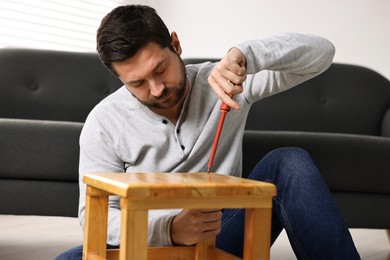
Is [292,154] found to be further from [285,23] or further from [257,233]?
[285,23]

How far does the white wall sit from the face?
7.47 feet

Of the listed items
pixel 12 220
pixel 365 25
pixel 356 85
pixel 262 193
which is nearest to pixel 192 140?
pixel 262 193

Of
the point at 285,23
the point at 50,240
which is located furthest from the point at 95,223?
the point at 285,23

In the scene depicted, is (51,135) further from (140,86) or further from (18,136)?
(140,86)

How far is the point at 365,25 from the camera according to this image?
136 inches

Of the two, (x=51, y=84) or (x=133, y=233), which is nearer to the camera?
(x=133, y=233)

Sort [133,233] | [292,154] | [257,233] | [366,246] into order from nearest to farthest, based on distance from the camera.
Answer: [133,233] < [257,233] < [292,154] < [366,246]

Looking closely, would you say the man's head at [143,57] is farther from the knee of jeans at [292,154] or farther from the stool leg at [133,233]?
the stool leg at [133,233]

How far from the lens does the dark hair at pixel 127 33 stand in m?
1.31

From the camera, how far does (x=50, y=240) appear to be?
2502 millimetres

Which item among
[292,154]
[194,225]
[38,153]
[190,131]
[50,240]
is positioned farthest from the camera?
[50,240]

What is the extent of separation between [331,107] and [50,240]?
126 cm

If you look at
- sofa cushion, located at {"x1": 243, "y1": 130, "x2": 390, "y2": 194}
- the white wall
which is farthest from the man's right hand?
the white wall

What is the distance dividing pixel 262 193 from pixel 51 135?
3.44 feet
